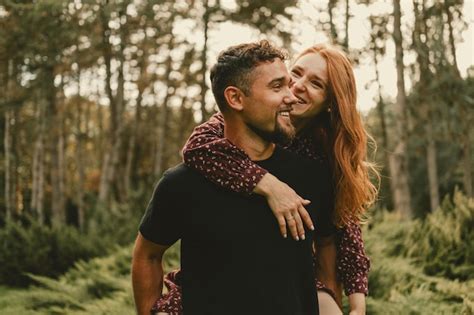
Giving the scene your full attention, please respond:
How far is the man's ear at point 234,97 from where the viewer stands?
8.18ft

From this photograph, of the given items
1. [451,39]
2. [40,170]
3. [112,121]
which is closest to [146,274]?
[112,121]

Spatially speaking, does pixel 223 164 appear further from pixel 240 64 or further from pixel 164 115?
pixel 164 115

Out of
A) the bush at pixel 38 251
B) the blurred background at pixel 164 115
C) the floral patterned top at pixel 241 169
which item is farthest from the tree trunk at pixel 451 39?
the floral patterned top at pixel 241 169

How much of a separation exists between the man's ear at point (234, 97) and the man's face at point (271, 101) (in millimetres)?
26

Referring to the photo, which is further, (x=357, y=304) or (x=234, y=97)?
(x=357, y=304)


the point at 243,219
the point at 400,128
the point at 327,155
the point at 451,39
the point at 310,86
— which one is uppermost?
the point at 451,39

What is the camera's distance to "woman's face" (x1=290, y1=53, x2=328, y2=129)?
310 centimetres

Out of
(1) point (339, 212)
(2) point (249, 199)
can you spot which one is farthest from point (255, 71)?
(1) point (339, 212)

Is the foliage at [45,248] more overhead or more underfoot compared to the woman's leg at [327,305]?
more underfoot

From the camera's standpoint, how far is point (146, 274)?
2.72m

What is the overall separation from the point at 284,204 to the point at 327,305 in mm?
722

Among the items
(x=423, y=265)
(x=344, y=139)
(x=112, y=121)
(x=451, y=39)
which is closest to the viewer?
(x=344, y=139)

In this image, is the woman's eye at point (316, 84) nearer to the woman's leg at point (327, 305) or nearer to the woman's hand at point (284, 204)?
the woman's hand at point (284, 204)

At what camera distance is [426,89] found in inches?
776
